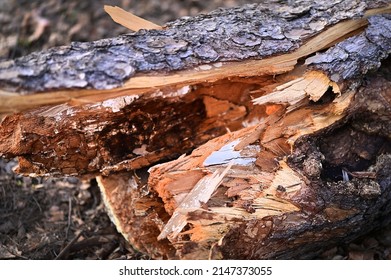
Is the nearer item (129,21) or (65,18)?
(129,21)

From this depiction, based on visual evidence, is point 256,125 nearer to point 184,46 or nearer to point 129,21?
point 184,46

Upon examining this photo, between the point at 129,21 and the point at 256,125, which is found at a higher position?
the point at 129,21

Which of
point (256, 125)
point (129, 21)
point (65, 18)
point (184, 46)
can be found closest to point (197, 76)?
point (184, 46)

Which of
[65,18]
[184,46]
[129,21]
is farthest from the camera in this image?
[65,18]

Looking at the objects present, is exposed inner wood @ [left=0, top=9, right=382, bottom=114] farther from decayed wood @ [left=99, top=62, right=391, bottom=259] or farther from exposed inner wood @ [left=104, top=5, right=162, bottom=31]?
exposed inner wood @ [left=104, top=5, right=162, bottom=31]

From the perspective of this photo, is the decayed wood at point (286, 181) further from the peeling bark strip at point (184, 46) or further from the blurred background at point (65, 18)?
the blurred background at point (65, 18)

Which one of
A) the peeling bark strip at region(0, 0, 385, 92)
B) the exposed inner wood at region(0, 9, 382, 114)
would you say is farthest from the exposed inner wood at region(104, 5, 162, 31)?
the exposed inner wood at region(0, 9, 382, 114)

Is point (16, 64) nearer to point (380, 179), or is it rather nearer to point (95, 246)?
point (95, 246)

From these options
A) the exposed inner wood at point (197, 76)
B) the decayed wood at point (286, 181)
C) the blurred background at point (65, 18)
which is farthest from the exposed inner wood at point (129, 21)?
the blurred background at point (65, 18)
